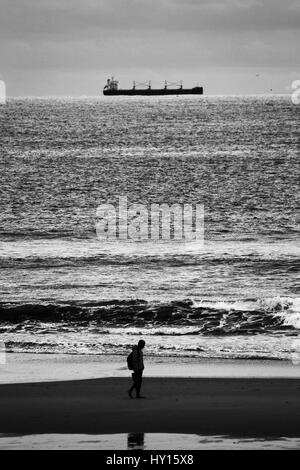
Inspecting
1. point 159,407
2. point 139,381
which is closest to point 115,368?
point 139,381

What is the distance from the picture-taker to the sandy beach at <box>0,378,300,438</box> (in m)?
21.2

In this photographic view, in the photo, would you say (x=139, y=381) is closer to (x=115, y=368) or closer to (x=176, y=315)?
(x=115, y=368)

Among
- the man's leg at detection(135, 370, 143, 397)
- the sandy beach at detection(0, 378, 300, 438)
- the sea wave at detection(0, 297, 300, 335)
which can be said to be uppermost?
the man's leg at detection(135, 370, 143, 397)

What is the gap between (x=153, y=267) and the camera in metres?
51.5

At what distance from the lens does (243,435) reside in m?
20.4

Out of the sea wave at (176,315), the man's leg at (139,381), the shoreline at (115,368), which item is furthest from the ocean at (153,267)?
the man's leg at (139,381)

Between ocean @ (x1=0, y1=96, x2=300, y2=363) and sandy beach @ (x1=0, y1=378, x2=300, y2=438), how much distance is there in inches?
216

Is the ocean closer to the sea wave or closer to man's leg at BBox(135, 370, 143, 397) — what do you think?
the sea wave

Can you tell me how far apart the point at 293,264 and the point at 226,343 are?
703 inches

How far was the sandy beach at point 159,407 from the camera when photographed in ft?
69.7

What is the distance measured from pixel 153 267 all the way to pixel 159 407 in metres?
28.2

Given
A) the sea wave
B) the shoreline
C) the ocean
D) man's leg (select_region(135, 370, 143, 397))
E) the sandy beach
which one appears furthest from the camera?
the sea wave

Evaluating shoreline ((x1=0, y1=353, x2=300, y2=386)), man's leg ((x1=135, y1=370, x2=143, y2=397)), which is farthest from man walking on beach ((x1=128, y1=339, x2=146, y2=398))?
shoreline ((x1=0, y1=353, x2=300, y2=386))
